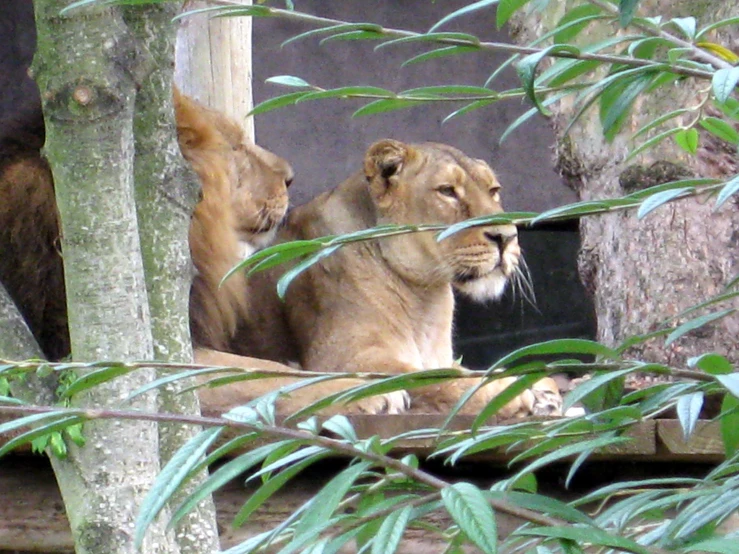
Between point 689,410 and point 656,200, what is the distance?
17cm

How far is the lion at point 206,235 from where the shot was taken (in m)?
2.74

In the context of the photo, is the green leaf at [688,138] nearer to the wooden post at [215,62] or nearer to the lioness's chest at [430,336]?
the lioness's chest at [430,336]

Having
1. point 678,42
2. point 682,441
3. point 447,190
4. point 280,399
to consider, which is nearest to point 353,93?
point 678,42

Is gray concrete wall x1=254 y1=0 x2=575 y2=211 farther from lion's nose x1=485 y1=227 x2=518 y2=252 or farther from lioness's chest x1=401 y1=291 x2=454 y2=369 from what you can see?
lion's nose x1=485 y1=227 x2=518 y2=252

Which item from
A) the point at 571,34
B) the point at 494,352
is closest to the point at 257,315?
the point at 571,34

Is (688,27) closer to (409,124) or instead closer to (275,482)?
(275,482)

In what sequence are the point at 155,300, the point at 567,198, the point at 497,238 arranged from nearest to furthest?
the point at 155,300
the point at 497,238
the point at 567,198

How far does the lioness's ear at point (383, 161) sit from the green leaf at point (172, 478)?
7.17 feet

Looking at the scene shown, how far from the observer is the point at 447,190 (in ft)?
10.5

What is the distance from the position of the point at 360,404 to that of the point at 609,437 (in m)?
1.40

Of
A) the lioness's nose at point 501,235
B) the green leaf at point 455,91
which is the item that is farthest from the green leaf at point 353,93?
the lioness's nose at point 501,235

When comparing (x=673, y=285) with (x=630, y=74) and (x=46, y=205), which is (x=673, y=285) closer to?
(x=46, y=205)

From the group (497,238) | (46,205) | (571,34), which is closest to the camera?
(571,34)

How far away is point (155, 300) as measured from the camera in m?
1.99
